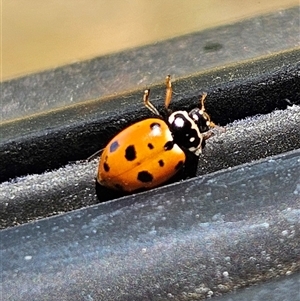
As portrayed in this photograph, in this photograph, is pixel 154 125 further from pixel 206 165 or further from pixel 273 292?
pixel 273 292

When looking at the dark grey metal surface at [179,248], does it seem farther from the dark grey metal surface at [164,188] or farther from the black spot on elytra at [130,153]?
the black spot on elytra at [130,153]

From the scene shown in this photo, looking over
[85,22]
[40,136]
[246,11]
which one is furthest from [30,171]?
[85,22]

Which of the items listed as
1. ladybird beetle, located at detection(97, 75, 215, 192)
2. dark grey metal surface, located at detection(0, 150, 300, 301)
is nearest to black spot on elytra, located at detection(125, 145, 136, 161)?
ladybird beetle, located at detection(97, 75, 215, 192)

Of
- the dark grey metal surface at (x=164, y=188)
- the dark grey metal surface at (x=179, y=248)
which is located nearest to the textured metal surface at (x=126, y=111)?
the dark grey metal surface at (x=164, y=188)

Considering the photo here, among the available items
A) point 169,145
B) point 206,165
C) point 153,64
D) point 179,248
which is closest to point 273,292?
point 179,248

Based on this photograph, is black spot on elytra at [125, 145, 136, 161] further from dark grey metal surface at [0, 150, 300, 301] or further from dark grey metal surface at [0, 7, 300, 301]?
dark grey metal surface at [0, 150, 300, 301]

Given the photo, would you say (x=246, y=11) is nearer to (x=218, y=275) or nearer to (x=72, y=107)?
(x=72, y=107)
